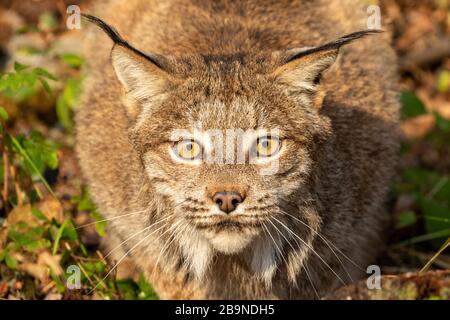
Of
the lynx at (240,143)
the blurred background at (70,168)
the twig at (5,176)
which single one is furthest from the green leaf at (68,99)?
the twig at (5,176)

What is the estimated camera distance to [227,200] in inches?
185

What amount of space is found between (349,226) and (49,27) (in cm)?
454

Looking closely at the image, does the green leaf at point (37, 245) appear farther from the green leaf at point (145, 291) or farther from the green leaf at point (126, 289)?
the green leaf at point (145, 291)

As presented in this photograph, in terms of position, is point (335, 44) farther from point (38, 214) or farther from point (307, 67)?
point (38, 214)

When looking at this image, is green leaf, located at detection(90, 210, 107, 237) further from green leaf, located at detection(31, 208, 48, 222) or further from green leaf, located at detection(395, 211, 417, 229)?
green leaf, located at detection(395, 211, 417, 229)

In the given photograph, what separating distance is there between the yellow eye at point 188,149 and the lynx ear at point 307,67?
0.68m

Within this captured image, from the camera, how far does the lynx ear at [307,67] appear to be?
4.99m

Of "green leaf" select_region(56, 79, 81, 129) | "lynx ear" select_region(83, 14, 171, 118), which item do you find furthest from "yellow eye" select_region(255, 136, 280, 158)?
"green leaf" select_region(56, 79, 81, 129)

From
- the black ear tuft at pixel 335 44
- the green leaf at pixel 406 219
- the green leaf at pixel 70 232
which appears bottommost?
the green leaf at pixel 406 219

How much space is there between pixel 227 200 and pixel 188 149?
445 millimetres

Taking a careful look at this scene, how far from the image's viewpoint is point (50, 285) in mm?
6273

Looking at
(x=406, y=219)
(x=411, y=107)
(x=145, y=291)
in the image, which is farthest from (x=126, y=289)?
(x=411, y=107)
